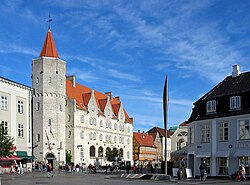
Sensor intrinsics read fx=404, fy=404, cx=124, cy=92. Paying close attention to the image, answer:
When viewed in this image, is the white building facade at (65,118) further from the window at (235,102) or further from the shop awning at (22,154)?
the window at (235,102)

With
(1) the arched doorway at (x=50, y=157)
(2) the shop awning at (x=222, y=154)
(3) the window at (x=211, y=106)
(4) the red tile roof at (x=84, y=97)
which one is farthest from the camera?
A: (4) the red tile roof at (x=84, y=97)

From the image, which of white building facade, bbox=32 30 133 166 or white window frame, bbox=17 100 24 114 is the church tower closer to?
white building facade, bbox=32 30 133 166

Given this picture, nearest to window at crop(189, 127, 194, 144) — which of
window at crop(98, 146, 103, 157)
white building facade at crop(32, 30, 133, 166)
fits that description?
white building facade at crop(32, 30, 133, 166)

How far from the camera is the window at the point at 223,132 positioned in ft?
127

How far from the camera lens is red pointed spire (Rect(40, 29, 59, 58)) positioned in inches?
3292

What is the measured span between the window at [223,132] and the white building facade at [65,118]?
45.1 m

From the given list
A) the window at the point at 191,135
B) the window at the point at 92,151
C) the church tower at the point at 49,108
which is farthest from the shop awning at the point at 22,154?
the window at the point at 92,151

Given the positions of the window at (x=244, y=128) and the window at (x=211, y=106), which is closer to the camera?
the window at (x=244, y=128)

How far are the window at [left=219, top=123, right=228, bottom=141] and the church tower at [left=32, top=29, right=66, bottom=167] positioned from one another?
149 feet

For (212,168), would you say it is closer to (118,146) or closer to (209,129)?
(209,129)

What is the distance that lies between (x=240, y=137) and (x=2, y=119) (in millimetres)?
32414

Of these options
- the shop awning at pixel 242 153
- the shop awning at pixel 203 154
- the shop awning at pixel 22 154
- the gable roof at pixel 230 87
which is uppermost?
the gable roof at pixel 230 87

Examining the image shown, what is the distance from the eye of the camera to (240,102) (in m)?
37.5

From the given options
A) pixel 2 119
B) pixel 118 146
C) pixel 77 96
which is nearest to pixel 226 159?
pixel 2 119
